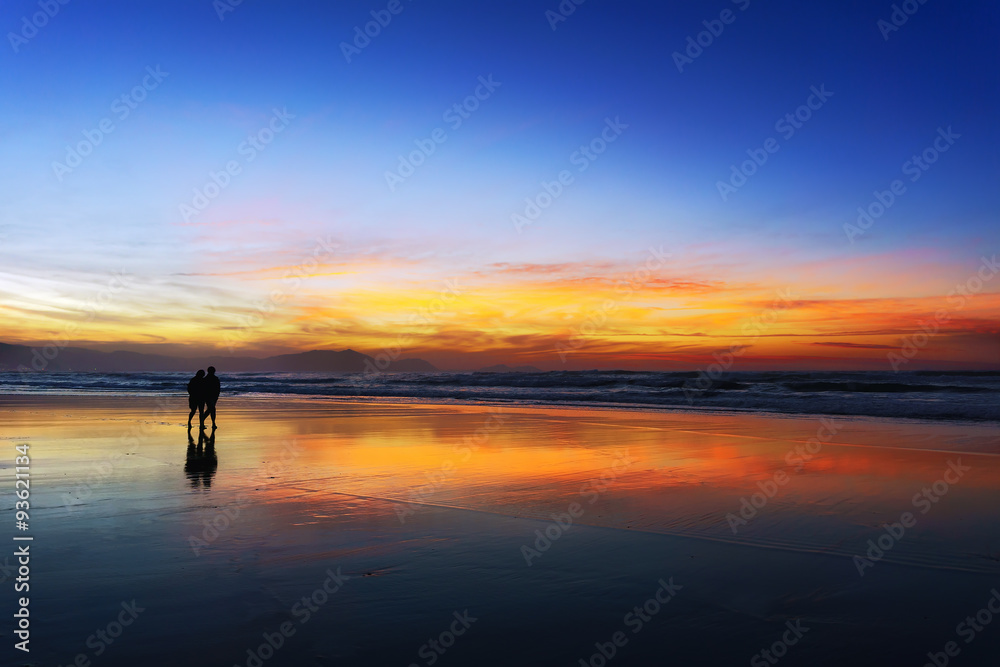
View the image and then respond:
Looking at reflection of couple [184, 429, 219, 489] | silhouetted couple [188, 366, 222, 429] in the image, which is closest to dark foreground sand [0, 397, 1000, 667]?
reflection of couple [184, 429, 219, 489]

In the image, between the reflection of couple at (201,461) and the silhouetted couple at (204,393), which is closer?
the reflection of couple at (201,461)

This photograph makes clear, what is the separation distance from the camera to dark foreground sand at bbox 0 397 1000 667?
4.01m

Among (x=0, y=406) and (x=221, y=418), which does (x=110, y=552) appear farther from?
(x=0, y=406)

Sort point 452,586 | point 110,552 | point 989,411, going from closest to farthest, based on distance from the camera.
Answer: point 452,586
point 110,552
point 989,411

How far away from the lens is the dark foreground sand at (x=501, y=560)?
4.01 meters

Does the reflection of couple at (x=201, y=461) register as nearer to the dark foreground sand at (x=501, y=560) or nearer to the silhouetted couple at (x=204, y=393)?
the dark foreground sand at (x=501, y=560)

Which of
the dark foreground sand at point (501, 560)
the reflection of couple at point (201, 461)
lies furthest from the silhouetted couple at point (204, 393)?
the dark foreground sand at point (501, 560)

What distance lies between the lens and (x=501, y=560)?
18.6ft

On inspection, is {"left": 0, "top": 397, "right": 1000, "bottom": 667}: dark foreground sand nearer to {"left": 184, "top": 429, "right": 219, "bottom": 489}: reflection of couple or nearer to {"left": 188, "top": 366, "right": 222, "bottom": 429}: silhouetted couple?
{"left": 184, "top": 429, "right": 219, "bottom": 489}: reflection of couple

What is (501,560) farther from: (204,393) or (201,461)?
(204,393)

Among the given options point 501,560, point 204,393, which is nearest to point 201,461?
point 204,393

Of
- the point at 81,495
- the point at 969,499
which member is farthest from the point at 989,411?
the point at 81,495

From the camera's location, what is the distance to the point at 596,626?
4305mm

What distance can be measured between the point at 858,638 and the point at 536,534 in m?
3.04
